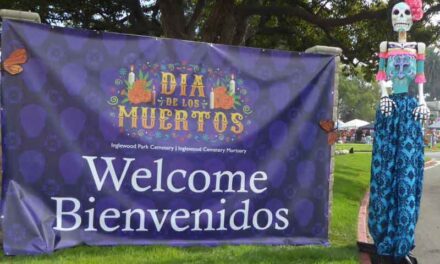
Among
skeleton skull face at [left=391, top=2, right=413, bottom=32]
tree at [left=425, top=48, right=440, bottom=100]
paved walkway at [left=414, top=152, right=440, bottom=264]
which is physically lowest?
paved walkway at [left=414, top=152, right=440, bottom=264]

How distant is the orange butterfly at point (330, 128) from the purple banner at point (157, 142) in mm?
50

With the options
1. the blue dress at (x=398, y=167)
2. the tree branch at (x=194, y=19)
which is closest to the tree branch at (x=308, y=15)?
the tree branch at (x=194, y=19)

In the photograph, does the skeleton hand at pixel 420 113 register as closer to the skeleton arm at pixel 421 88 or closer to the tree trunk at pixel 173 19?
the skeleton arm at pixel 421 88

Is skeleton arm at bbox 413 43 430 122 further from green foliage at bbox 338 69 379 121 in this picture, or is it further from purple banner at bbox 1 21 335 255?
green foliage at bbox 338 69 379 121

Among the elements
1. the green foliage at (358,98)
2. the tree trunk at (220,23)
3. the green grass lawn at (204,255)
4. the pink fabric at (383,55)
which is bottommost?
the green grass lawn at (204,255)

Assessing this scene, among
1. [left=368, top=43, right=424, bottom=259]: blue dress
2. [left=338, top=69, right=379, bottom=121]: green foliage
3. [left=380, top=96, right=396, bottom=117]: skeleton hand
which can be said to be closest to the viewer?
[left=368, top=43, right=424, bottom=259]: blue dress

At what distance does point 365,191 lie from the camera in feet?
37.9

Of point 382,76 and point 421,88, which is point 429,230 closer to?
point 421,88

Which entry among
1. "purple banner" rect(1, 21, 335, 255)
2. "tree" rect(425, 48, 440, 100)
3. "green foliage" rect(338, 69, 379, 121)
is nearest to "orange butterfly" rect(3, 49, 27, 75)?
"purple banner" rect(1, 21, 335, 255)

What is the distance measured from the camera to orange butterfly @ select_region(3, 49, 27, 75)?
4.62 m

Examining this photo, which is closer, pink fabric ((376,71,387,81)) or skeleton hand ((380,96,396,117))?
skeleton hand ((380,96,396,117))

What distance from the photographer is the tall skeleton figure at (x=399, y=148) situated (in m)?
4.73

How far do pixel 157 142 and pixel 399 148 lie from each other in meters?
2.31

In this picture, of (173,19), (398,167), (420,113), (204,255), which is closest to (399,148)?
(398,167)
